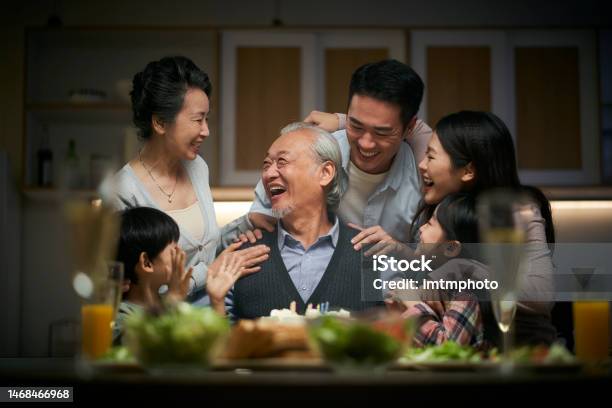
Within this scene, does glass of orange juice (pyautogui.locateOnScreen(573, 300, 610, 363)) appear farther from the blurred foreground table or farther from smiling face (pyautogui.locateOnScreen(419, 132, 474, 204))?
smiling face (pyautogui.locateOnScreen(419, 132, 474, 204))

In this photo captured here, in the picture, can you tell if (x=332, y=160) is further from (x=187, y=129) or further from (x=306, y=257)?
(x=187, y=129)

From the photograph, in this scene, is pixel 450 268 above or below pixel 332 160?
below

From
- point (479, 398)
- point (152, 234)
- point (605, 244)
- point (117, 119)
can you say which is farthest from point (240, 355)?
point (605, 244)

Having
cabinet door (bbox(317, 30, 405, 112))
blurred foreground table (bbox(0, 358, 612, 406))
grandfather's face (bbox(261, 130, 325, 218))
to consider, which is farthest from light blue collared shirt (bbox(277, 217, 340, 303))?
blurred foreground table (bbox(0, 358, 612, 406))

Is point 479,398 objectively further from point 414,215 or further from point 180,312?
point 414,215

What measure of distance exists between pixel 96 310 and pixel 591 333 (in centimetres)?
122

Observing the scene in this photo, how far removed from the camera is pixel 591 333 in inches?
85.0

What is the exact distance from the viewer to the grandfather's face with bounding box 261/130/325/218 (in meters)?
3.43

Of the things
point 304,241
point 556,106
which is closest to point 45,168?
point 304,241

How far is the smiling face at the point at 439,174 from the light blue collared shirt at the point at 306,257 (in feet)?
1.32

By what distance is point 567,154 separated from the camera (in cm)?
404

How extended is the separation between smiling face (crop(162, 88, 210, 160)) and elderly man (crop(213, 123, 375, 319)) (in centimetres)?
31

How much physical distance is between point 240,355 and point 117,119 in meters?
2.62

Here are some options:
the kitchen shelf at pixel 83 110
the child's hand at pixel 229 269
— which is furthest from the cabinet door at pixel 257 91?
the child's hand at pixel 229 269
